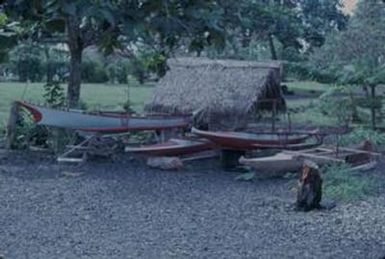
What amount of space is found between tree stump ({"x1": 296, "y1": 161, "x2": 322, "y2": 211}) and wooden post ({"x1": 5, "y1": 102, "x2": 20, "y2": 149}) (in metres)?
7.48

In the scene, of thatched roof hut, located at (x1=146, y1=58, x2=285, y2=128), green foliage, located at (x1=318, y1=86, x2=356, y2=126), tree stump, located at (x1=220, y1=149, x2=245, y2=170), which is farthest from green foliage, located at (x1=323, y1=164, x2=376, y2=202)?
green foliage, located at (x1=318, y1=86, x2=356, y2=126)

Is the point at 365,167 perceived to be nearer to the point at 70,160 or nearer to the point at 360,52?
the point at 70,160

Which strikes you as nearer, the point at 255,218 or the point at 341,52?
the point at 255,218

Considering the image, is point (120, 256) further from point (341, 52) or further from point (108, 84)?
point (108, 84)

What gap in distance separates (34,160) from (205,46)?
1259 cm

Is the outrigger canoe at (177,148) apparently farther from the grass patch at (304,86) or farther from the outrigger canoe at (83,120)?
the grass patch at (304,86)

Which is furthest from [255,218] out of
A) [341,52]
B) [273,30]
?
[273,30]

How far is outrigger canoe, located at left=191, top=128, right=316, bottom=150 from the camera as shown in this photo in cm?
1394

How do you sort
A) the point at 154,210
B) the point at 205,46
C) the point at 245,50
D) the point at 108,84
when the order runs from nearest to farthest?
the point at 205,46, the point at 154,210, the point at 245,50, the point at 108,84

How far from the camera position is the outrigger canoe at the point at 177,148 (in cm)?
1422

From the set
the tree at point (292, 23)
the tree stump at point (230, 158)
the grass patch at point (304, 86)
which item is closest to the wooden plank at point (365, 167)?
the tree stump at point (230, 158)

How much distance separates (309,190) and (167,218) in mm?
1745

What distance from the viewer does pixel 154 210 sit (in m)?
9.54

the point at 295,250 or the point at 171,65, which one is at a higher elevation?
the point at 171,65
